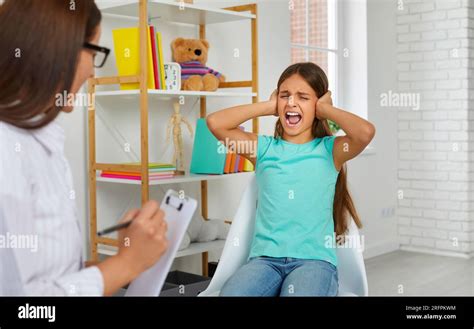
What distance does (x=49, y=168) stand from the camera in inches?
36.0

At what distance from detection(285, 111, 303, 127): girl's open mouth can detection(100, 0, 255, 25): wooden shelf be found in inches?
33.4

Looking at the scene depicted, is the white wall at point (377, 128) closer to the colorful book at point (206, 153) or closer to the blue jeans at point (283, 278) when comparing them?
the colorful book at point (206, 153)

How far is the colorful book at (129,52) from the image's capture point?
2484mm

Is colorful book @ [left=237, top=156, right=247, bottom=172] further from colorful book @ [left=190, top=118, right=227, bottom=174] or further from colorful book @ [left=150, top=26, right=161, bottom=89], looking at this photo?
colorful book @ [left=150, top=26, right=161, bottom=89]

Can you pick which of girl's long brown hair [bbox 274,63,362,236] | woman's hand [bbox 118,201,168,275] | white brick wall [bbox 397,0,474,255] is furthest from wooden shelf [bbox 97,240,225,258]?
white brick wall [bbox 397,0,474,255]

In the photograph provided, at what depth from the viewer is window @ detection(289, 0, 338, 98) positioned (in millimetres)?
4023

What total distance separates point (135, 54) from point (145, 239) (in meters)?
1.68

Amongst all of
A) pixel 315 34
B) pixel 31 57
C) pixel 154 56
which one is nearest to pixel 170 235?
pixel 31 57

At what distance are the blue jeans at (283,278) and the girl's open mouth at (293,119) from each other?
0.43 meters

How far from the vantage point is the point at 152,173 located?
2.56 metres

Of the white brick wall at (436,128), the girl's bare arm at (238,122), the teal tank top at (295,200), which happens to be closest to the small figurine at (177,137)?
the girl's bare arm at (238,122)
